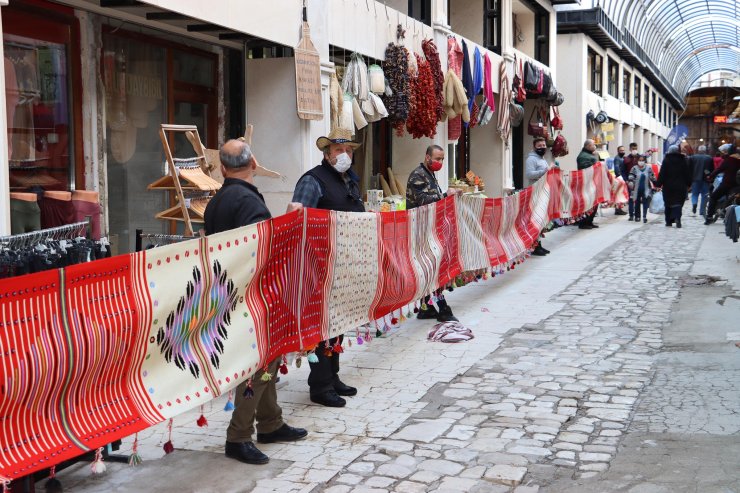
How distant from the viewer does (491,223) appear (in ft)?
40.5

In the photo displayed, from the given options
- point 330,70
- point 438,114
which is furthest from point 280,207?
point 438,114

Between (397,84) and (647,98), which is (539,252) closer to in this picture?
(397,84)

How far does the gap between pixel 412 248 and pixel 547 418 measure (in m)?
3.25

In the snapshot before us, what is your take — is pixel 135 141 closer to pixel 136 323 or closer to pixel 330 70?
pixel 330 70

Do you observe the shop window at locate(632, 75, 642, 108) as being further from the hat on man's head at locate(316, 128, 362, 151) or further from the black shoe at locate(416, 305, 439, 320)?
the hat on man's head at locate(316, 128, 362, 151)

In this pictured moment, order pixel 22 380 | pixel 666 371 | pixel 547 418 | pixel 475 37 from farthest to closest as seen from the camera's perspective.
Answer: pixel 475 37 → pixel 666 371 → pixel 547 418 → pixel 22 380

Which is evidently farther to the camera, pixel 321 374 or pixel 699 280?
pixel 699 280

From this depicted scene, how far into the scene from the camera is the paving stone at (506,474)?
512cm

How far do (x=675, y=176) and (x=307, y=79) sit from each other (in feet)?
38.0

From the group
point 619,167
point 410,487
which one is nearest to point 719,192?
point 619,167

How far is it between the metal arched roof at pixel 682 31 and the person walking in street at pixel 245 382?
27.4 m

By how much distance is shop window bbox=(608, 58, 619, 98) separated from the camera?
37.4m

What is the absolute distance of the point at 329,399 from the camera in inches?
264

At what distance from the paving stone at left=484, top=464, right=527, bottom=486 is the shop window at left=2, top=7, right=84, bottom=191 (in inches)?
209
